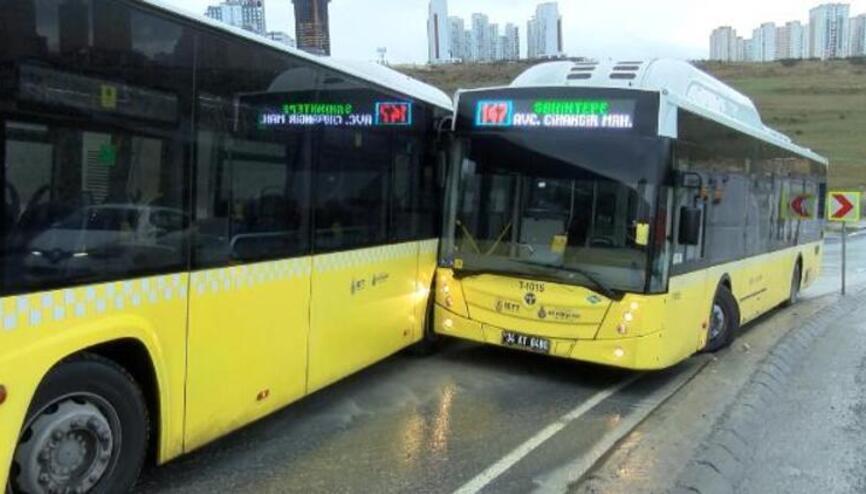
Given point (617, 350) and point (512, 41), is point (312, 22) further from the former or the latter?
point (512, 41)

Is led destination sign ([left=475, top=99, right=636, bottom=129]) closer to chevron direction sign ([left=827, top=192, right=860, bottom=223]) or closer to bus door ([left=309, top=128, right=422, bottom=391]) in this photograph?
bus door ([left=309, top=128, right=422, bottom=391])

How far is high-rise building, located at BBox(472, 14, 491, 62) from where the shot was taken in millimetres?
99875

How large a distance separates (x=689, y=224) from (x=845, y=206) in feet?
34.6

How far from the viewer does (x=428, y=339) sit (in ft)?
28.7

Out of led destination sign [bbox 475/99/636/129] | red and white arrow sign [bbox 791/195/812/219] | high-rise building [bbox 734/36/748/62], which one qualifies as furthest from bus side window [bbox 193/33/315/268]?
high-rise building [bbox 734/36/748/62]

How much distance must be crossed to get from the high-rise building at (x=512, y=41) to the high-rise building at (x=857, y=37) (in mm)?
51743

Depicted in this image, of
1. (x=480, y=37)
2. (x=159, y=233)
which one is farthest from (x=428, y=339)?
(x=480, y=37)

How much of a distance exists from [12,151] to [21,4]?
624 mm

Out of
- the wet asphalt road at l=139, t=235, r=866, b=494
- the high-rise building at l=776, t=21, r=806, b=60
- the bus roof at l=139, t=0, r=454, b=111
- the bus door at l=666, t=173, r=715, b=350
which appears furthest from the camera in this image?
the high-rise building at l=776, t=21, r=806, b=60

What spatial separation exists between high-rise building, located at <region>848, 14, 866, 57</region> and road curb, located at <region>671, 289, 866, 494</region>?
127 metres

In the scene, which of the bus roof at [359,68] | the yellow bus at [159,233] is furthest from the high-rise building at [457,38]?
the yellow bus at [159,233]

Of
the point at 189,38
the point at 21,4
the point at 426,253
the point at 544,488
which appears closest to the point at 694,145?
the point at 426,253

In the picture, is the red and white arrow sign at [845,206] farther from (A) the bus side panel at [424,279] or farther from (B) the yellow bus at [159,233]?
(B) the yellow bus at [159,233]

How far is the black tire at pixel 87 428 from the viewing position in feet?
13.0
